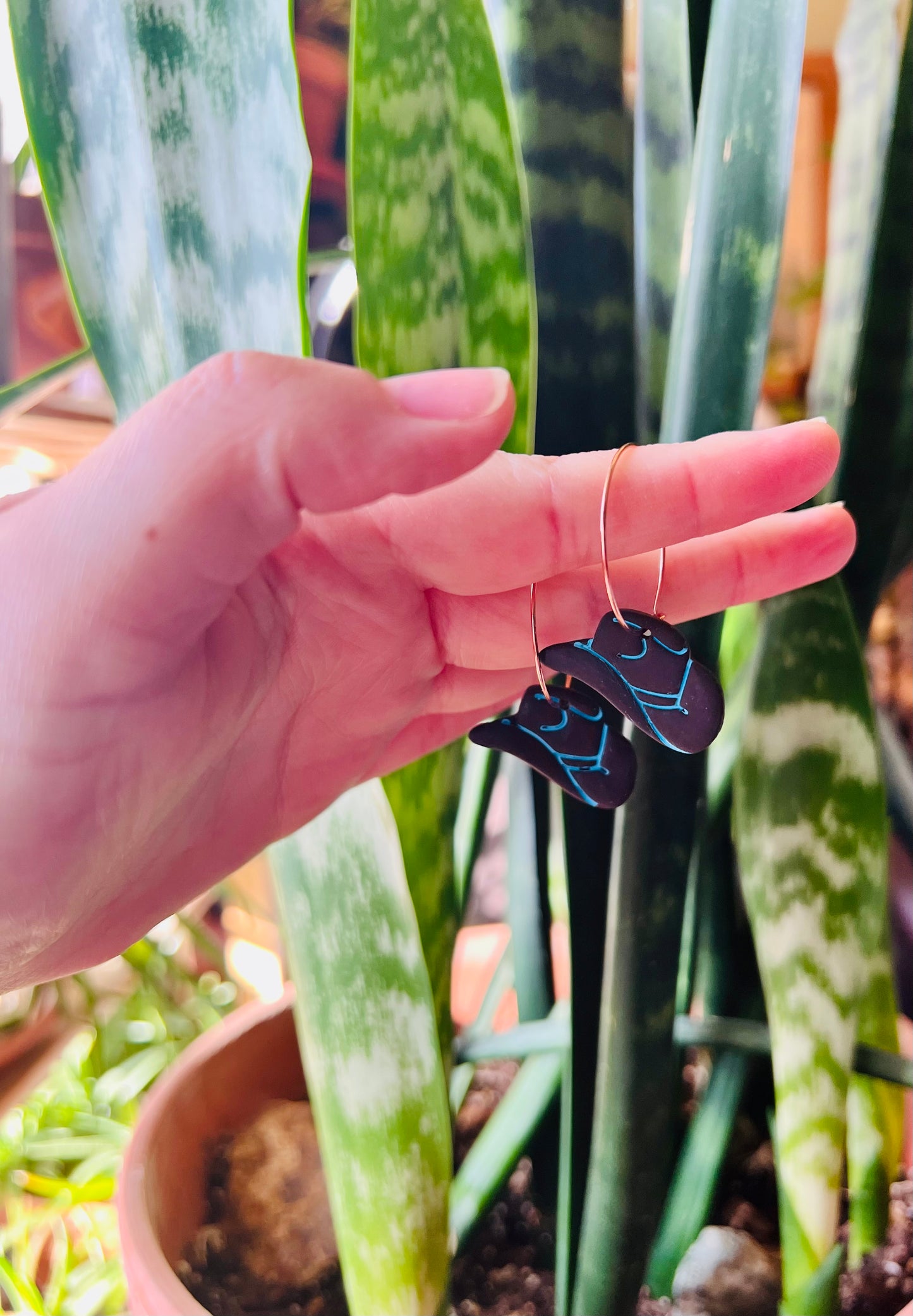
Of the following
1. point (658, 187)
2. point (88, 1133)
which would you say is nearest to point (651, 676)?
point (658, 187)

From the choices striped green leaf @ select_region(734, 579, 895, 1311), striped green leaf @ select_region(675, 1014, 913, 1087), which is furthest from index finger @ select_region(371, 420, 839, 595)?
striped green leaf @ select_region(675, 1014, 913, 1087)

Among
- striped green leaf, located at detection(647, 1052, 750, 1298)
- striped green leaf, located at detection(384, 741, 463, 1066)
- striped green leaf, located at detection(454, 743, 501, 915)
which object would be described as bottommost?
striped green leaf, located at detection(647, 1052, 750, 1298)

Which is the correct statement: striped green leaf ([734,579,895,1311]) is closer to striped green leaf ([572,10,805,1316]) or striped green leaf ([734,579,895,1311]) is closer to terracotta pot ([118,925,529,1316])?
striped green leaf ([572,10,805,1316])

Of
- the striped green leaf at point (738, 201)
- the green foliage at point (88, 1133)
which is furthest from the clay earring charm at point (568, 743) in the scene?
the green foliage at point (88, 1133)

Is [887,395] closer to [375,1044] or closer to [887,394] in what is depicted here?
[887,394]

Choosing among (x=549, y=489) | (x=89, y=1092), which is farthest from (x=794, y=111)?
(x=89, y=1092)

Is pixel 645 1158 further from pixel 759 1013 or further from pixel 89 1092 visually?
pixel 89 1092
